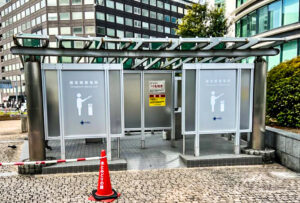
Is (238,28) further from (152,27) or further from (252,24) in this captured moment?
(152,27)

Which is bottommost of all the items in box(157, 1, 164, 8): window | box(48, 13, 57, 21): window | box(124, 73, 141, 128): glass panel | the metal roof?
box(124, 73, 141, 128): glass panel

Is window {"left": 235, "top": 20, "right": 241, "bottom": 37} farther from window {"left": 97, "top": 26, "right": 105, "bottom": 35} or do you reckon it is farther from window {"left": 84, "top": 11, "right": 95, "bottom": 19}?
window {"left": 84, "top": 11, "right": 95, "bottom": 19}

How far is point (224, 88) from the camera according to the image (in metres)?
6.28

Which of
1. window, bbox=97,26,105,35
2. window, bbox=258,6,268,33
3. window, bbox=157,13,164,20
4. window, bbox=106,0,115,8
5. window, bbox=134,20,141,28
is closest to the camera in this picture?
window, bbox=258,6,268,33

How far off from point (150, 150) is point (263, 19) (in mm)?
14369

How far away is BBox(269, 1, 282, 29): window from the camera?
15.0 m

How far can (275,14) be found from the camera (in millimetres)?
15297

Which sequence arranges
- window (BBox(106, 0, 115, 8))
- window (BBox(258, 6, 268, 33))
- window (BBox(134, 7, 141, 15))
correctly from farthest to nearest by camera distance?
window (BBox(134, 7, 141, 15)) < window (BBox(106, 0, 115, 8)) < window (BBox(258, 6, 268, 33))

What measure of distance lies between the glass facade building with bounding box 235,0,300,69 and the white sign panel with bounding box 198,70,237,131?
10.5m

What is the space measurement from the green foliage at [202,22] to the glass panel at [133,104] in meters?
10.3

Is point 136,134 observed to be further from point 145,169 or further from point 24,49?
point 24,49

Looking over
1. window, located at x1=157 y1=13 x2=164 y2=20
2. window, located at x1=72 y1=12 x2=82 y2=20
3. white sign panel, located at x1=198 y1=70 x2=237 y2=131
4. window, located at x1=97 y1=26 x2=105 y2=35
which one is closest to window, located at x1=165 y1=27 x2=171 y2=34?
window, located at x1=157 y1=13 x2=164 y2=20

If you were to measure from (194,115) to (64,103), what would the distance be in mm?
3509

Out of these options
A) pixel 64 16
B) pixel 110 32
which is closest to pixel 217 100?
pixel 110 32
